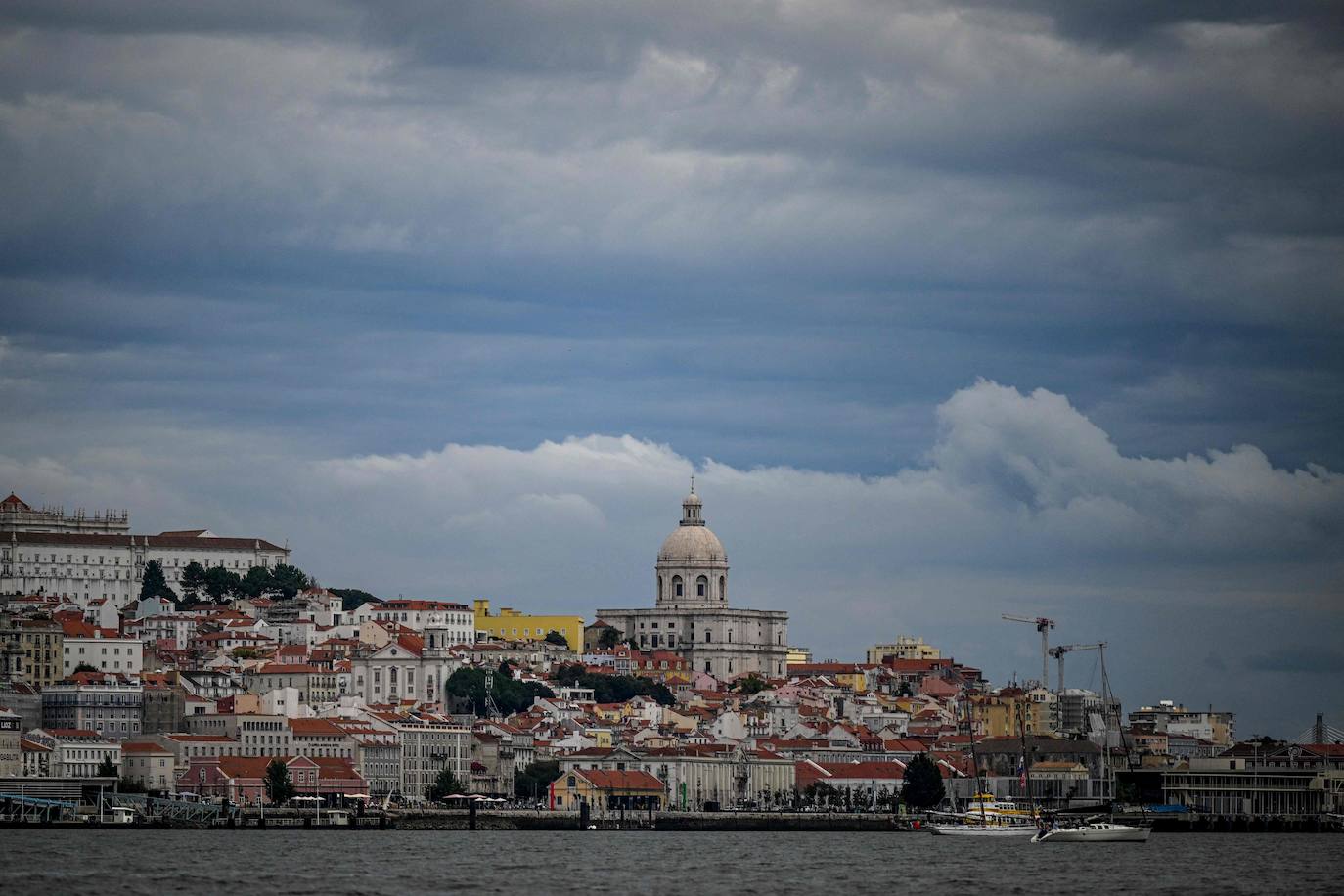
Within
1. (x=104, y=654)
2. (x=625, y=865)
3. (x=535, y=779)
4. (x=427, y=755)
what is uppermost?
(x=104, y=654)

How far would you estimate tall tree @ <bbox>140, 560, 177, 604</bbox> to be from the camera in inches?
5418

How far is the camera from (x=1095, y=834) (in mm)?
88500

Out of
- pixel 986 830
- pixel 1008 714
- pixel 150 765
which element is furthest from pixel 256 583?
pixel 986 830

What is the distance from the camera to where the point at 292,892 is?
57906mm

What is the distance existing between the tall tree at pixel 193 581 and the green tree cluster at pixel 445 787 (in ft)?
121

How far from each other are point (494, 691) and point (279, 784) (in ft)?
91.5

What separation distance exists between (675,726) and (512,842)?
124 feet

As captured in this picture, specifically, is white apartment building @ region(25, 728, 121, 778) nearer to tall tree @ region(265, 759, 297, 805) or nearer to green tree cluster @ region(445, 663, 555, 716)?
tall tree @ region(265, 759, 297, 805)

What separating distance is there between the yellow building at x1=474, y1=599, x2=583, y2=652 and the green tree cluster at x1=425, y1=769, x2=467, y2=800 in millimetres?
36731

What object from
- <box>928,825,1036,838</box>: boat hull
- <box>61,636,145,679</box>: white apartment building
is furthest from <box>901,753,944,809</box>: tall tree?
<box>61,636,145,679</box>: white apartment building

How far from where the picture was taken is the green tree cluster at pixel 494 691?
123 metres

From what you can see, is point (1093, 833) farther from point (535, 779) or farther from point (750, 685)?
point (750, 685)

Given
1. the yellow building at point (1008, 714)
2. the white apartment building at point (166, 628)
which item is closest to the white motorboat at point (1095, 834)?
the yellow building at point (1008, 714)

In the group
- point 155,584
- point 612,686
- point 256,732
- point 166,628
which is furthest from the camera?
point 155,584
